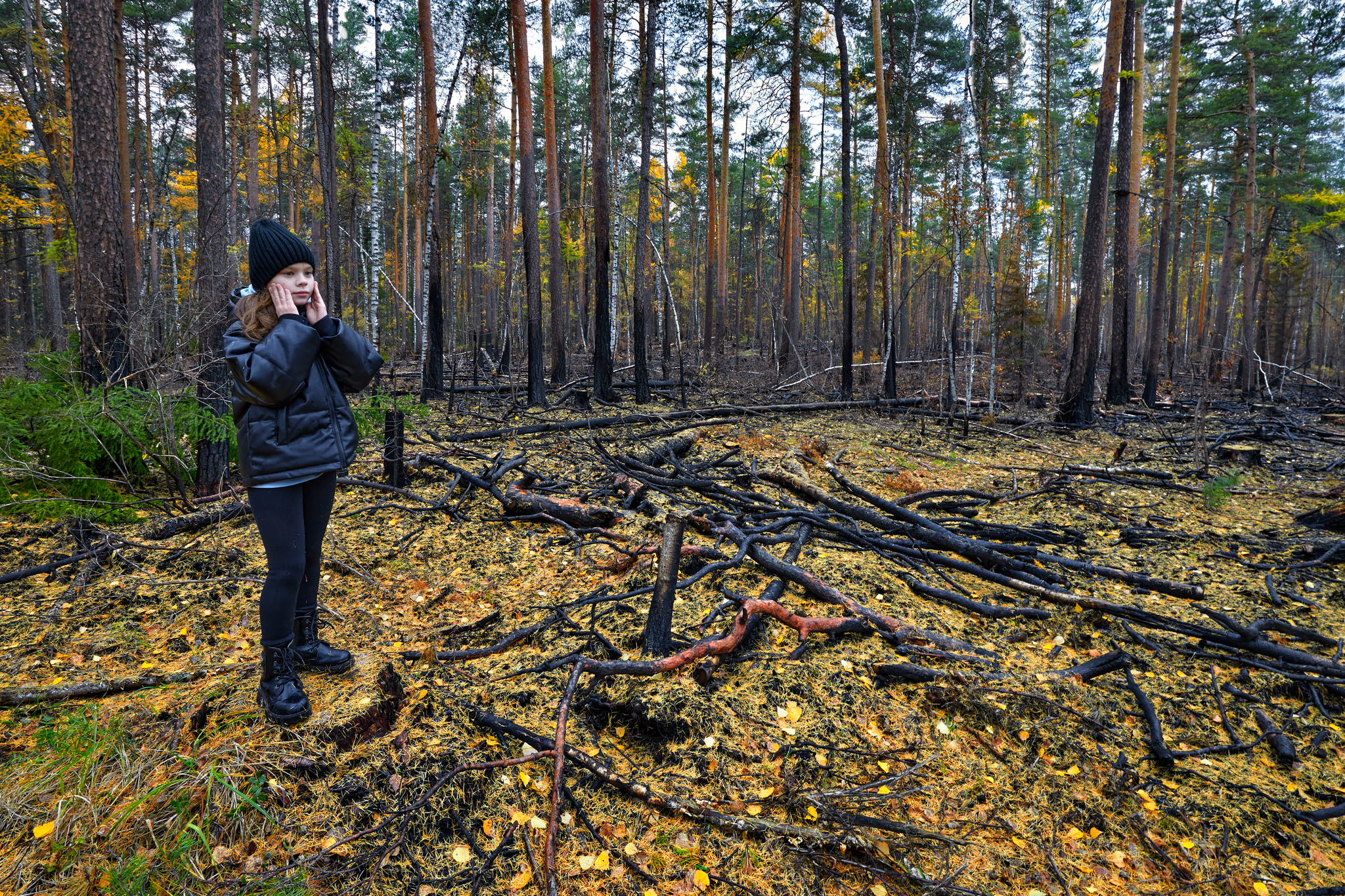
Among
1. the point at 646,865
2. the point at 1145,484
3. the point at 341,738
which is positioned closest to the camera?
the point at 646,865

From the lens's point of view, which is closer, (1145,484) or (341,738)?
(341,738)

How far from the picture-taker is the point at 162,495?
5.07m

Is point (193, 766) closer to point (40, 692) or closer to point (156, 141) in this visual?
point (40, 692)

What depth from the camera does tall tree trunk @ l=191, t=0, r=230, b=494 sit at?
5176 mm

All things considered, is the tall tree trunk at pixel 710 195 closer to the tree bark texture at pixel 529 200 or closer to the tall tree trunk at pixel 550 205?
the tall tree trunk at pixel 550 205

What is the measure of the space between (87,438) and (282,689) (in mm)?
3693

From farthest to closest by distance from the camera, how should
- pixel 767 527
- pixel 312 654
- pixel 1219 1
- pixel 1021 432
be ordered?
pixel 1219 1, pixel 1021 432, pixel 767 527, pixel 312 654

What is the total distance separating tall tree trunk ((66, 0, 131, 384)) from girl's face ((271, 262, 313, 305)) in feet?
13.3

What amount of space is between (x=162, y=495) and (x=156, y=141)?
31198mm

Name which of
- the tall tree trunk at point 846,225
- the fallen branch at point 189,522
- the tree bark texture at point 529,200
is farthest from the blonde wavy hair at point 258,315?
the tall tree trunk at point 846,225

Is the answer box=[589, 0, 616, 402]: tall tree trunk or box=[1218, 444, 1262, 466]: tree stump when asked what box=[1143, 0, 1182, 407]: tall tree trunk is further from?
box=[589, 0, 616, 402]: tall tree trunk

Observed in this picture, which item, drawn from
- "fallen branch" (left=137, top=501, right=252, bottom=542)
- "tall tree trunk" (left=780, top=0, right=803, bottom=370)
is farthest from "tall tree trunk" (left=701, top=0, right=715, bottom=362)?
"fallen branch" (left=137, top=501, right=252, bottom=542)

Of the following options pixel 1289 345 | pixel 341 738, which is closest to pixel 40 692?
pixel 341 738

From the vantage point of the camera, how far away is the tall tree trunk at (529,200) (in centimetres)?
1037
